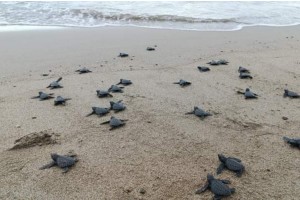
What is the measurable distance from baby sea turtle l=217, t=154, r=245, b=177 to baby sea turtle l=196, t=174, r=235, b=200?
25 cm

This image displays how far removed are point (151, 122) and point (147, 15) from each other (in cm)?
833

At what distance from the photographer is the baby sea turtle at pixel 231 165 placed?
3141 millimetres

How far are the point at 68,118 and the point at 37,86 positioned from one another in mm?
1507

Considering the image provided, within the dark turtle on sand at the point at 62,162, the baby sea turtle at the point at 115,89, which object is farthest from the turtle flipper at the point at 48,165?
the baby sea turtle at the point at 115,89

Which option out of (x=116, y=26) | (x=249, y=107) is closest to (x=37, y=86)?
(x=249, y=107)

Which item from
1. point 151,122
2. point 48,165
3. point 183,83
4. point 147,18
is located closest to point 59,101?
point 151,122

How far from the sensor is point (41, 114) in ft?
14.9

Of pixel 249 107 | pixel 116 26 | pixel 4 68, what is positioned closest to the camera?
pixel 249 107

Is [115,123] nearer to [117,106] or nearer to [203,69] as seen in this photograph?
[117,106]

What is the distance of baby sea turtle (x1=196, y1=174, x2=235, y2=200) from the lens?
2.82 meters

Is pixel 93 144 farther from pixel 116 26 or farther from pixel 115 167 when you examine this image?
pixel 116 26

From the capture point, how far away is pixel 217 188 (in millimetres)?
2832

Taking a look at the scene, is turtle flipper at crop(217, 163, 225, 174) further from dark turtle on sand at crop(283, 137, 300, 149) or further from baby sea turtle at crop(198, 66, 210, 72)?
baby sea turtle at crop(198, 66, 210, 72)

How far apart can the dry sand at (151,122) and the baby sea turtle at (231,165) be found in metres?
0.08
